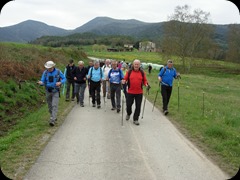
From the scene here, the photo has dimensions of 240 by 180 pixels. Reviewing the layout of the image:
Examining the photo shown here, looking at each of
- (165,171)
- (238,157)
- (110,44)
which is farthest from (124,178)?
(110,44)

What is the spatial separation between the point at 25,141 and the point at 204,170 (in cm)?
501

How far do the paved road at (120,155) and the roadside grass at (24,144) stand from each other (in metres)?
0.22

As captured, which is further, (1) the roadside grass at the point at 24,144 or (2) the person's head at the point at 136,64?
(2) the person's head at the point at 136,64

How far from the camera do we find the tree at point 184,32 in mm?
55906

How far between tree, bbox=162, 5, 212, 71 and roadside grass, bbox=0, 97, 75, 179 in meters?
47.8

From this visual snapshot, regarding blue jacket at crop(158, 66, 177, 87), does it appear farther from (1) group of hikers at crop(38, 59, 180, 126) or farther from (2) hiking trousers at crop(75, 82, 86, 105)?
(2) hiking trousers at crop(75, 82, 86, 105)

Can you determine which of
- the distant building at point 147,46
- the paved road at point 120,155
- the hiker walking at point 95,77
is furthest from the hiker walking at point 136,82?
the distant building at point 147,46

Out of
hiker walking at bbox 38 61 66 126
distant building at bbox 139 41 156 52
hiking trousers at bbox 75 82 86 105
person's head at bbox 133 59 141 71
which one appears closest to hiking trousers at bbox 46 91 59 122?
→ hiker walking at bbox 38 61 66 126

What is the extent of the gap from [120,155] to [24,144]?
280 cm

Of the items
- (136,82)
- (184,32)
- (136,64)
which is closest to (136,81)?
(136,82)

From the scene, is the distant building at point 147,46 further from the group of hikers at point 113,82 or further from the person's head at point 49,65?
the person's head at point 49,65

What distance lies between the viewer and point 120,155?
285 inches

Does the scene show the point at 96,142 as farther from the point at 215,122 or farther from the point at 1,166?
the point at 215,122

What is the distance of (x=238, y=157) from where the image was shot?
23.7 feet
